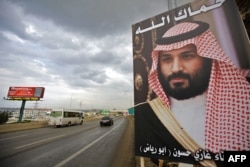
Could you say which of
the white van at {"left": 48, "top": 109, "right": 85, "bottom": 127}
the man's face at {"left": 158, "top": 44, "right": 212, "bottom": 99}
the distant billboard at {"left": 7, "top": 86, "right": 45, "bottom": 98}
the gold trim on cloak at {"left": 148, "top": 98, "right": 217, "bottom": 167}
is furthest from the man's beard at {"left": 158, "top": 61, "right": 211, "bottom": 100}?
the distant billboard at {"left": 7, "top": 86, "right": 45, "bottom": 98}

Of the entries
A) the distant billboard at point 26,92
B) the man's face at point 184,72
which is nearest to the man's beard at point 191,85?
the man's face at point 184,72

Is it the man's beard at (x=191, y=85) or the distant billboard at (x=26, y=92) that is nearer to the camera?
the man's beard at (x=191, y=85)

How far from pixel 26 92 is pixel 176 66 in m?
46.9

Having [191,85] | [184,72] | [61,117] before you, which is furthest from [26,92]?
[191,85]

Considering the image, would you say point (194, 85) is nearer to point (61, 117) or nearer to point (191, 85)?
point (191, 85)

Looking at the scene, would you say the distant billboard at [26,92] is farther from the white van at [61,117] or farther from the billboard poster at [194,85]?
the billboard poster at [194,85]

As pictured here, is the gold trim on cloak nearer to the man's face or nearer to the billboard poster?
the billboard poster

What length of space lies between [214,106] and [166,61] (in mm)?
1363

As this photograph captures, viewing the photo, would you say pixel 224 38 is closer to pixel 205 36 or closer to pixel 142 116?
pixel 205 36

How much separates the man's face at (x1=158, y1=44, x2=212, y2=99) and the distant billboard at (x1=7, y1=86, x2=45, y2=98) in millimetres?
44613

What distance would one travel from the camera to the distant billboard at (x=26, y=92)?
142ft

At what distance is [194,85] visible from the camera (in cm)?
358

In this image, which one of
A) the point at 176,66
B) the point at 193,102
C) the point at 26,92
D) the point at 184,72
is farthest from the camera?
the point at 26,92

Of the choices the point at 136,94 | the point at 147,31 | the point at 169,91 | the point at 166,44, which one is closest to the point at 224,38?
the point at 166,44
